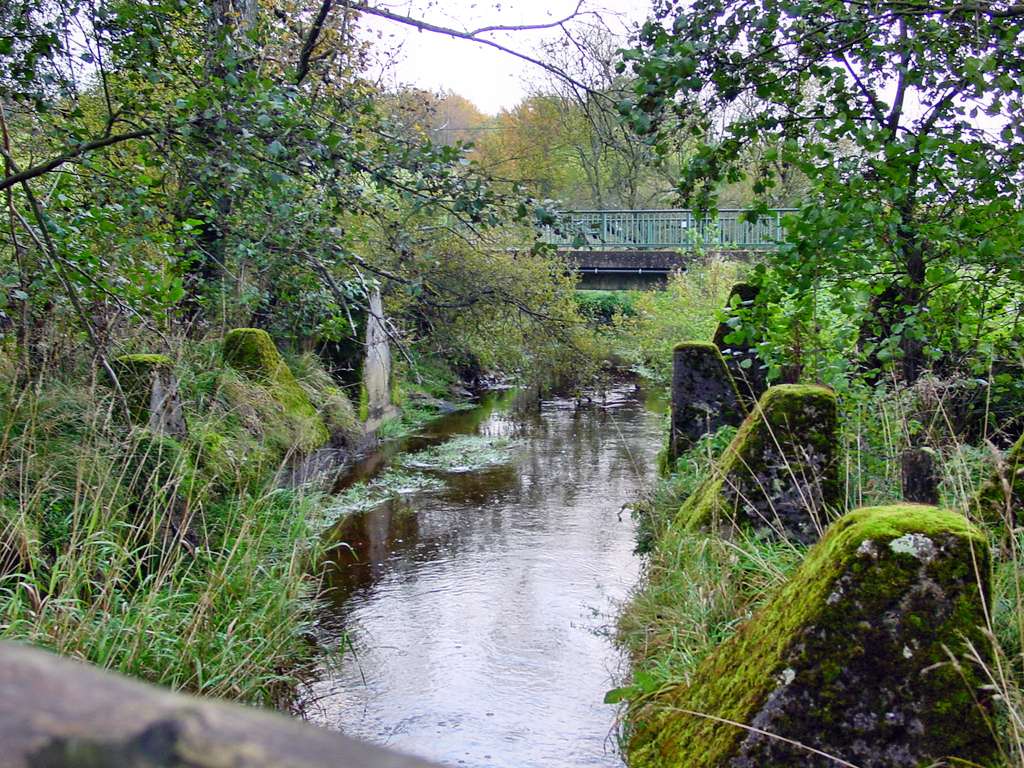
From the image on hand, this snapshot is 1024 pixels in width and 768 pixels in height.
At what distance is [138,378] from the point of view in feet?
23.0

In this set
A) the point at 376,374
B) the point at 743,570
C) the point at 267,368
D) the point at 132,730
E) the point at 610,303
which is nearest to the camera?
the point at 132,730

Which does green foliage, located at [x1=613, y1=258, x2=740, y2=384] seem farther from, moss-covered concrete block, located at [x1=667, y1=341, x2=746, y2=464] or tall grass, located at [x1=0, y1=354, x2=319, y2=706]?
tall grass, located at [x1=0, y1=354, x2=319, y2=706]

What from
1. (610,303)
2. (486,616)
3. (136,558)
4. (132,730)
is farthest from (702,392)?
(610,303)

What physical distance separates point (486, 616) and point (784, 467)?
8.18 ft

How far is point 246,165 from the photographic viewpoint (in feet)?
18.2

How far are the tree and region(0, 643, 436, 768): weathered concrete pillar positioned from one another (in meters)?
4.63

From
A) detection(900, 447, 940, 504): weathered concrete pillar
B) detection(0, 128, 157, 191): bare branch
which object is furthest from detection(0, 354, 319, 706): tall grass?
detection(900, 447, 940, 504): weathered concrete pillar

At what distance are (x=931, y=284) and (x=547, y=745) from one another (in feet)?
11.2

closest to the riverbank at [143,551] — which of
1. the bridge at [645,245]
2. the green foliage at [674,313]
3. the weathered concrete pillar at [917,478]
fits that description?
the weathered concrete pillar at [917,478]

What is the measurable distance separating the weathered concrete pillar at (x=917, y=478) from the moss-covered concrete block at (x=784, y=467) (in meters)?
0.67

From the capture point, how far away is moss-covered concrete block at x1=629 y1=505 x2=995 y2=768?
292 cm

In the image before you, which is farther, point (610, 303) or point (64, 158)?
point (610, 303)

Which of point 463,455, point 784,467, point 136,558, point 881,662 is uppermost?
point 784,467

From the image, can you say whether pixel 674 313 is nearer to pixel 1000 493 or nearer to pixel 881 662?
pixel 1000 493
